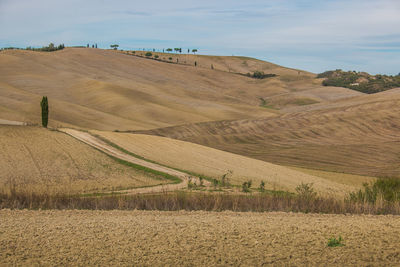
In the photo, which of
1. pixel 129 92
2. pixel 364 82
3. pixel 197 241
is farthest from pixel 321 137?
pixel 364 82

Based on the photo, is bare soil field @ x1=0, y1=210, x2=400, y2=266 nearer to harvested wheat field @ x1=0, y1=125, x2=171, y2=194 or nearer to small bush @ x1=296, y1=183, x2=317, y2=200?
small bush @ x1=296, y1=183, x2=317, y2=200

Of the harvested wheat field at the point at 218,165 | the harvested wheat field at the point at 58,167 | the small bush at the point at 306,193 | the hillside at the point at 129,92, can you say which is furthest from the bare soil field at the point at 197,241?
the hillside at the point at 129,92

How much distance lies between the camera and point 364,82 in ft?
588

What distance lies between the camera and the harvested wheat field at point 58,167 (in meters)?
27.7

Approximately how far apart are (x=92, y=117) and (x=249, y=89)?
92273mm

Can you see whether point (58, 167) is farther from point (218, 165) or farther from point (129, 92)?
point (129, 92)

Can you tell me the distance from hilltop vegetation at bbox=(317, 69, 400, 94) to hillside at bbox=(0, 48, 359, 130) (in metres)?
8.13

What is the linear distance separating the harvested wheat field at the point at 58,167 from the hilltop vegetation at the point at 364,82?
14498 centimetres

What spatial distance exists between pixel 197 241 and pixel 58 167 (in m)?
24.7

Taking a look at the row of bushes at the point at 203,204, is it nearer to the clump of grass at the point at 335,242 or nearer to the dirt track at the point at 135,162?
the clump of grass at the point at 335,242

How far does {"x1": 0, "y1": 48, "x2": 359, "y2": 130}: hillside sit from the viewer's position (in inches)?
3374

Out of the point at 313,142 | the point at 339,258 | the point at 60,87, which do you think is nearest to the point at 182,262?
the point at 339,258

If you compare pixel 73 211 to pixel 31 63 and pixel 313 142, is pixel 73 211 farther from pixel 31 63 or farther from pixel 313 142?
pixel 31 63

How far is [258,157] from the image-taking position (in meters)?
54.4
